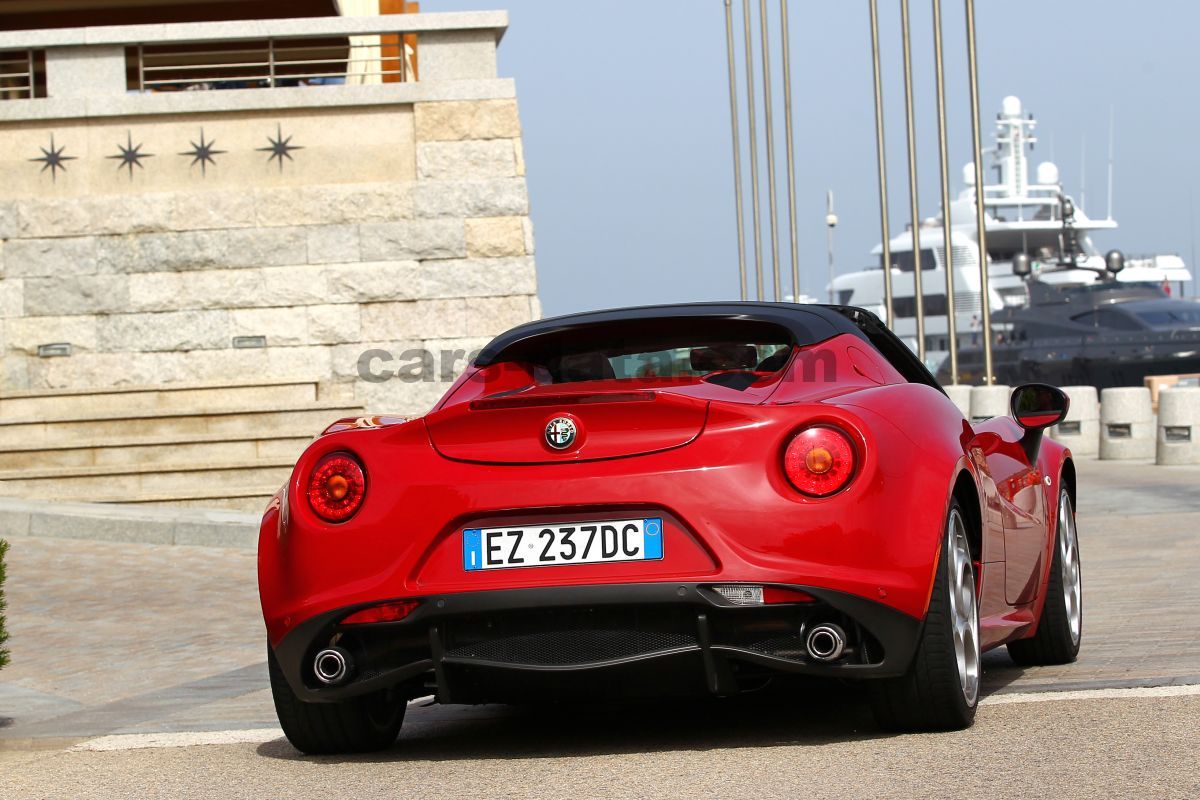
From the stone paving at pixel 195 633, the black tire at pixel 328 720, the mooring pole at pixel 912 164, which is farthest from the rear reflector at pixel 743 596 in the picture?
the mooring pole at pixel 912 164

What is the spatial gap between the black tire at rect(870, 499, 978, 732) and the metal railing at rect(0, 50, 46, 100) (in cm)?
1639

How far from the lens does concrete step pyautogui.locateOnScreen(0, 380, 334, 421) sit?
17.1 m

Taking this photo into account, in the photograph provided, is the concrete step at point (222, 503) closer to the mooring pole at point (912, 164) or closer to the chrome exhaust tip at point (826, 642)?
the chrome exhaust tip at point (826, 642)

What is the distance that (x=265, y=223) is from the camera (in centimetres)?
1917

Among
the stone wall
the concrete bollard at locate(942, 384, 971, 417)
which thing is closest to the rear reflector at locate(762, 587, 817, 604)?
the stone wall

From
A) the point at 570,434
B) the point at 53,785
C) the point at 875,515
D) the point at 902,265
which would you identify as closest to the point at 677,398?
the point at 570,434

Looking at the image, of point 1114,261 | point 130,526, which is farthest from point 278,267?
point 1114,261

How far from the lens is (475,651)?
15.5 feet

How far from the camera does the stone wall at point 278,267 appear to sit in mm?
18938

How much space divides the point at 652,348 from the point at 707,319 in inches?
8.8

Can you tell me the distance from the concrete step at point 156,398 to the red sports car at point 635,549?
38.3 feet

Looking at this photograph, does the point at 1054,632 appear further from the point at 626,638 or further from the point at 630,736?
the point at 626,638

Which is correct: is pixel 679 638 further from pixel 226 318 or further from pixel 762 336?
pixel 226 318

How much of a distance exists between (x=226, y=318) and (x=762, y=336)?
14204 millimetres
